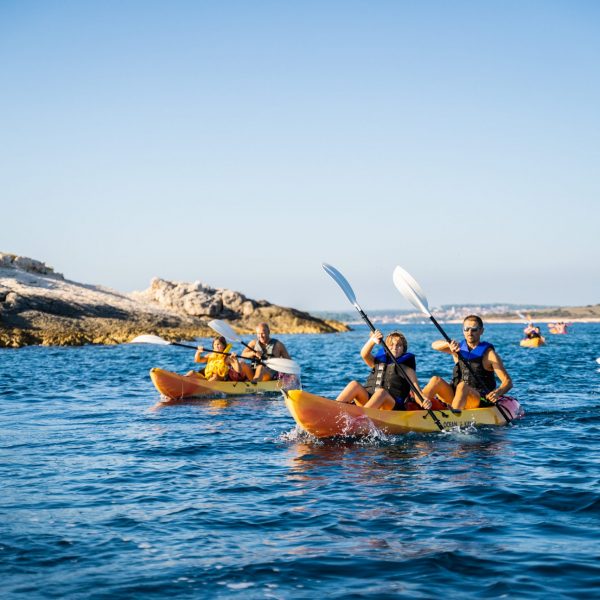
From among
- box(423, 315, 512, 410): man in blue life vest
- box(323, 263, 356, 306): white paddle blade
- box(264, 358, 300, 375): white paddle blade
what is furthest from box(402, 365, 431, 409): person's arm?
box(323, 263, 356, 306): white paddle blade

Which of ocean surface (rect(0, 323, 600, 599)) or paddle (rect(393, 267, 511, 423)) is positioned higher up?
paddle (rect(393, 267, 511, 423))

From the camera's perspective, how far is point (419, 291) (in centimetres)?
1111

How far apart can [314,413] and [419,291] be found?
2.93 metres

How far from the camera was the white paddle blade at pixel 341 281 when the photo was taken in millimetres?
11469

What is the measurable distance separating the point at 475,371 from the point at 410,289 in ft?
5.20

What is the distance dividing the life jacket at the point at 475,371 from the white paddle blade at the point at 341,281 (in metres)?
1.93

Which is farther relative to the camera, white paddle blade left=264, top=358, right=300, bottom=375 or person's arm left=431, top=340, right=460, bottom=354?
white paddle blade left=264, top=358, right=300, bottom=375

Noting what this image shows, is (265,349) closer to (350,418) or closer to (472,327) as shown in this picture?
(472,327)

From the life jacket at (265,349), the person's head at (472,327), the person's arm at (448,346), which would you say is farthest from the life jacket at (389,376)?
the life jacket at (265,349)

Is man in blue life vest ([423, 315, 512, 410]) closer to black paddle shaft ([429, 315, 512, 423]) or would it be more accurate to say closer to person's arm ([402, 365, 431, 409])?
black paddle shaft ([429, 315, 512, 423])

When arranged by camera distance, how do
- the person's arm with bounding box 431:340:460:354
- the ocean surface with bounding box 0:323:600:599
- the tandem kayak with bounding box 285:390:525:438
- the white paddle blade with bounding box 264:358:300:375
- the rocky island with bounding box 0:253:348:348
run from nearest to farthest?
the ocean surface with bounding box 0:323:600:599
the tandem kayak with bounding box 285:390:525:438
the person's arm with bounding box 431:340:460:354
the white paddle blade with bounding box 264:358:300:375
the rocky island with bounding box 0:253:348:348

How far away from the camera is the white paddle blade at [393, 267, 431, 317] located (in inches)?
433

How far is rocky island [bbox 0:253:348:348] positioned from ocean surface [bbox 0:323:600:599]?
27.1 metres

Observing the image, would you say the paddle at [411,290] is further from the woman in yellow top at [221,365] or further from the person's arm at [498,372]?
the woman in yellow top at [221,365]
